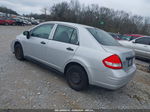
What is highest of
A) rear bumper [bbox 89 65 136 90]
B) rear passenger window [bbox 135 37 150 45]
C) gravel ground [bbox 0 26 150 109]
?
rear passenger window [bbox 135 37 150 45]

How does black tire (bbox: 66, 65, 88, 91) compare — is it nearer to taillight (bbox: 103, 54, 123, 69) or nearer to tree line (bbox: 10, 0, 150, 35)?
taillight (bbox: 103, 54, 123, 69)

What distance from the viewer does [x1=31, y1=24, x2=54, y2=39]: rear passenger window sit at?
3.38 metres

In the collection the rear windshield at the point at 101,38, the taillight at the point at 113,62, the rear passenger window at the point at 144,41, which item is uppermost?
the rear windshield at the point at 101,38

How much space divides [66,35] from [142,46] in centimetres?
548

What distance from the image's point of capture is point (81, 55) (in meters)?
2.56

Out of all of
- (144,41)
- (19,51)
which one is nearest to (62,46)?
(19,51)

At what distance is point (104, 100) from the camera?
2.67 meters

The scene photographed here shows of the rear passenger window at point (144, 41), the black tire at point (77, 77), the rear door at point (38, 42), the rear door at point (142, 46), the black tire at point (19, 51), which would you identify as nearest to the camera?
the black tire at point (77, 77)

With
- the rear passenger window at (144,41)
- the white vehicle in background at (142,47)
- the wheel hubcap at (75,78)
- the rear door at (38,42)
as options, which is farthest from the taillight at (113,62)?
the rear passenger window at (144,41)

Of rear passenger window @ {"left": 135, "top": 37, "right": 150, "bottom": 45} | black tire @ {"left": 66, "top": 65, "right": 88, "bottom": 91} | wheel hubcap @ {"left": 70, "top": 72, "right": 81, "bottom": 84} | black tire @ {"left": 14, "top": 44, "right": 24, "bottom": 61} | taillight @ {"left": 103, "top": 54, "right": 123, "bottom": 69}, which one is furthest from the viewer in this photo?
rear passenger window @ {"left": 135, "top": 37, "right": 150, "bottom": 45}

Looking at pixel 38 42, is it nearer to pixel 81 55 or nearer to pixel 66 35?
pixel 66 35

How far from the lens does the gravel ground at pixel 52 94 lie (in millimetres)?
2328

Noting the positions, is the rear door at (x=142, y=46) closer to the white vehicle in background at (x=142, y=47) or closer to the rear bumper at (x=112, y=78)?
the white vehicle in background at (x=142, y=47)

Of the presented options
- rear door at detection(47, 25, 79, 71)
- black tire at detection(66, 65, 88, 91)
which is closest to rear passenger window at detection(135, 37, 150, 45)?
rear door at detection(47, 25, 79, 71)
